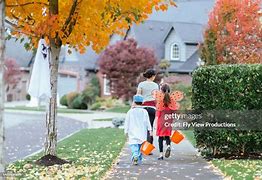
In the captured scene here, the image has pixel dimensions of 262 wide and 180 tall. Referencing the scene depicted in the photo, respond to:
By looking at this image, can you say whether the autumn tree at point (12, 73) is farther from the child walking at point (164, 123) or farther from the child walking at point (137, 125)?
the child walking at point (137, 125)

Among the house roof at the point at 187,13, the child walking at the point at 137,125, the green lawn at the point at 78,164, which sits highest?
the house roof at the point at 187,13

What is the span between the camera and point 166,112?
12328 mm

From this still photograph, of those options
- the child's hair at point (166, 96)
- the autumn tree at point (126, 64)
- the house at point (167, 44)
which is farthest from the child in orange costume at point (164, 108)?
the autumn tree at point (126, 64)

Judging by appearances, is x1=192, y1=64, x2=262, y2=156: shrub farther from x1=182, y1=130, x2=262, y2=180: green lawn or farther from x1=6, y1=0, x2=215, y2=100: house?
x1=6, y1=0, x2=215, y2=100: house

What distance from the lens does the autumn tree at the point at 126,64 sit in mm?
39750

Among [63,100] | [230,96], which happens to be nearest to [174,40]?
[63,100]

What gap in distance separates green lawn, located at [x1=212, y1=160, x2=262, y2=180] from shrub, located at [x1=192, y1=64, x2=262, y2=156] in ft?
1.95

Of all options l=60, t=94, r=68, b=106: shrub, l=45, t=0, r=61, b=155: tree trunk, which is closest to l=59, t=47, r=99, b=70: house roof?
l=60, t=94, r=68, b=106: shrub

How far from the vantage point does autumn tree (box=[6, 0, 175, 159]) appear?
10.5m

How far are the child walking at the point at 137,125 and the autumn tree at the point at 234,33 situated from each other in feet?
39.0

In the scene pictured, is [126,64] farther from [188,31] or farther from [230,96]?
[230,96]

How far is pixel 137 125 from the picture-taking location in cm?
1116

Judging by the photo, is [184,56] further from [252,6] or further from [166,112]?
[166,112]

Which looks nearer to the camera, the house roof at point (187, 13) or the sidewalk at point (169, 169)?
the sidewalk at point (169, 169)
